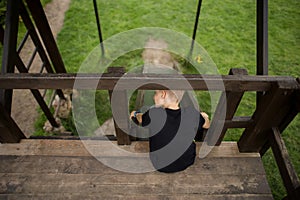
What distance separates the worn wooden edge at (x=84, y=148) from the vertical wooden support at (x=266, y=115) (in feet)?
0.48

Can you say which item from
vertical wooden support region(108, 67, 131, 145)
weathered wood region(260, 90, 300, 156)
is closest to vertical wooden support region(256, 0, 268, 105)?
weathered wood region(260, 90, 300, 156)

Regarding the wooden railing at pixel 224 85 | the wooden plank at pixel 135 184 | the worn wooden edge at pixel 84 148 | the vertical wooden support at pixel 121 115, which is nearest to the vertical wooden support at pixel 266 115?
the wooden railing at pixel 224 85

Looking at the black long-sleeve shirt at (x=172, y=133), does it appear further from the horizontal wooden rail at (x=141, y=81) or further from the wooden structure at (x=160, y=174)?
the horizontal wooden rail at (x=141, y=81)

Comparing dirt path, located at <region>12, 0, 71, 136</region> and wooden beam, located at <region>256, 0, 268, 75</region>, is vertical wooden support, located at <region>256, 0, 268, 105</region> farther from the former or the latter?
dirt path, located at <region>12, 0, 71, 136</region>

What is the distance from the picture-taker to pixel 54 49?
3.47m

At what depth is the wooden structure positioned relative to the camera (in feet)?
6.21

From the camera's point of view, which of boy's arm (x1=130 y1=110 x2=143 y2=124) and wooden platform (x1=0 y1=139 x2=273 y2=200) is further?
boy's arm (x1=130 y1=110 x2=143 y2=124)

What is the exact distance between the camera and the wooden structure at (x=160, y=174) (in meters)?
1.89

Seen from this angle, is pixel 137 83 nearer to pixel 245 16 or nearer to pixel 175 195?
pixel 175 195

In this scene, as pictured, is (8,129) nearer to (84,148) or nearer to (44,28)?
(84,148)

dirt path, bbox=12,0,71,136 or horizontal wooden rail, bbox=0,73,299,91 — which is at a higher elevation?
horizontal wooden rail, bbox=0,73,299,91

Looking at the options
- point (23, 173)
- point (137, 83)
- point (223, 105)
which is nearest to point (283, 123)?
point (223, 105)

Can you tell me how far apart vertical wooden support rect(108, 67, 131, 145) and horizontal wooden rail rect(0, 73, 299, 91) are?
0.05 metres

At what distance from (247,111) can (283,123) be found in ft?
6.70
